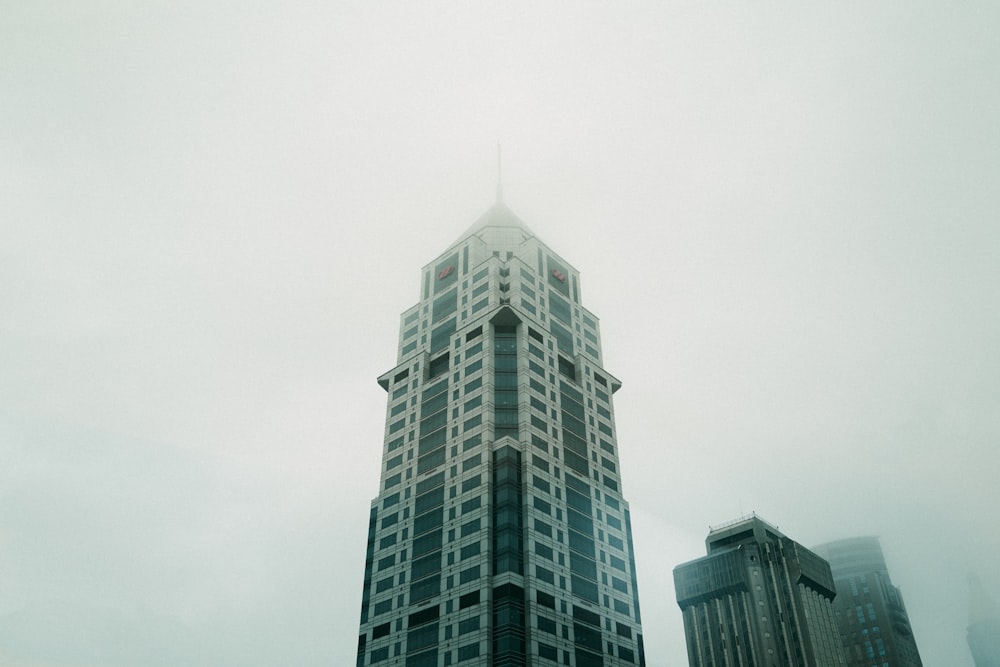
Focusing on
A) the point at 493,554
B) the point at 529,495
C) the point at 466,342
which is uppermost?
the point at 466,342

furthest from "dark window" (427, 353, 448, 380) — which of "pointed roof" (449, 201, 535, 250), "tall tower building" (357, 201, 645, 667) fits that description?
"pointed roof" (449, 201, 535, 250)

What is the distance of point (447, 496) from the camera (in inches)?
4456

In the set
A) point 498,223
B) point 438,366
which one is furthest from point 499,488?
point 498,223

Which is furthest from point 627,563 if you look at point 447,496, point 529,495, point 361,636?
point 361,636

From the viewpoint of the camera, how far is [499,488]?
358 ft

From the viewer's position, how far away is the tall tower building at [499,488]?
101625 mm

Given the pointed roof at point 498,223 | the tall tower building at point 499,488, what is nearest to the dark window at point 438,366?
the tall tower building at point 499,488

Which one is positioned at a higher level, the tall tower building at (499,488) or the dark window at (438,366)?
the dark window at (438,366)

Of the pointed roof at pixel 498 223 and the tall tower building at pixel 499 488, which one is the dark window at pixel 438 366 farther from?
the pointed roof at pixel 498 223

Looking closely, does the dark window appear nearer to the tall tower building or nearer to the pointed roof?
the tall tower building

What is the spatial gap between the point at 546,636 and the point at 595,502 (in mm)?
25503

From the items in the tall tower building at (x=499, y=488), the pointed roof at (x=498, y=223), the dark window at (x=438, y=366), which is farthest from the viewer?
the pointed roof at (x=498, y=223)

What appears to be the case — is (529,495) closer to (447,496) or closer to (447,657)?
(447,496)

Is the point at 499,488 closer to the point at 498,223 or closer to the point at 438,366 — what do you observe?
the point at 438,366
